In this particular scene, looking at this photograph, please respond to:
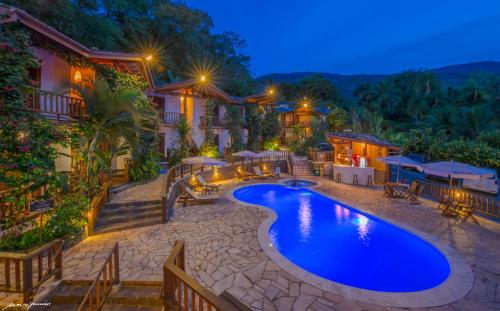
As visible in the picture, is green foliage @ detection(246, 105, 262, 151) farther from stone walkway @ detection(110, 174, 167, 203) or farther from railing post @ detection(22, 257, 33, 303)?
railing post @ detection(22, 257, 33, 303)

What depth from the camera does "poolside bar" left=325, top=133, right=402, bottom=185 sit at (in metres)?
18.3

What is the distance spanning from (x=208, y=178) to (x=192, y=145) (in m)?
3.61

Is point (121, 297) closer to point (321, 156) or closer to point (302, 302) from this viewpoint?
point (302, 302)

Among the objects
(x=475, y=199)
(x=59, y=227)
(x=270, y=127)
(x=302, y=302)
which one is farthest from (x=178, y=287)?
(x=270, y=127)

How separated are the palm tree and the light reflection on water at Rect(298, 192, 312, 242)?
7.88 meters

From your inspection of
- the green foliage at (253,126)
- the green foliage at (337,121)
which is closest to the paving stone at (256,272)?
the green foliage at (253,126)

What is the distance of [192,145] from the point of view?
20844 mm

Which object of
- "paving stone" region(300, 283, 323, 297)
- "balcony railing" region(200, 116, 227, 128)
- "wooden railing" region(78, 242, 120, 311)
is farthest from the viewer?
"balcony railing" region(200, 116, 227, 128)

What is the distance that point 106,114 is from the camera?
9359mm

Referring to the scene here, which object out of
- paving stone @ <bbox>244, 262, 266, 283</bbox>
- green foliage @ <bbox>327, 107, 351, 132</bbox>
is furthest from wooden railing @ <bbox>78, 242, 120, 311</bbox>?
green foliage @ <bbox>327, 107, 351, 132</bbox>

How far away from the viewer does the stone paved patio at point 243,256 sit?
5.53m

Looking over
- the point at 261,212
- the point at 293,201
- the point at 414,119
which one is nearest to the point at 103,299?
the point at 261,212

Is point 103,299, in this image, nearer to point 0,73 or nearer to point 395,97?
point 0,73

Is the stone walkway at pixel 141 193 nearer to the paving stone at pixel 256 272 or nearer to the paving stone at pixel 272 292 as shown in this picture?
the paving stone at pixel 256 272
